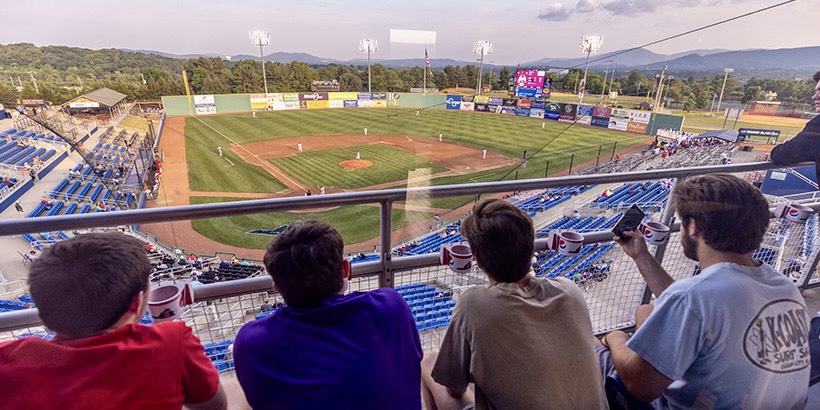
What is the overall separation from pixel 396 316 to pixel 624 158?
807 inches

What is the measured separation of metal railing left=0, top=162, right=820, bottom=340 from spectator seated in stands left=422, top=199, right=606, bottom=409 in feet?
1.34

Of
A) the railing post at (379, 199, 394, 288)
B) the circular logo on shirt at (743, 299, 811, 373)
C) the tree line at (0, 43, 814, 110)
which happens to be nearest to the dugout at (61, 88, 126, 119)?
the tree line at (0, 43, 814, 110)

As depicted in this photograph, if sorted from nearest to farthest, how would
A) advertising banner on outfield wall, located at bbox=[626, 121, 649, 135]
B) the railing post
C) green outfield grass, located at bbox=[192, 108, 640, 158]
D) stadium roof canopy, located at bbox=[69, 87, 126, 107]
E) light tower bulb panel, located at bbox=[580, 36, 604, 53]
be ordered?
the railing post
light tower bulb panel, located at bbox=[580, 36, 604, 53]
green outfield grass, located at bbox=[192, 108, 640, 158]
stadium roof canopy, located at bbox=[69, 87, 126, 107]
advertising banner on outfield wall, located at bbox=[626, 121, 649, 135]

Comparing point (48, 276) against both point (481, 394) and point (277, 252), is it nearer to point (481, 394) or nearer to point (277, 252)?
point (277, 252)

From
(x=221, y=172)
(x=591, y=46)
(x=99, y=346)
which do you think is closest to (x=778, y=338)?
(x=99, y=346)

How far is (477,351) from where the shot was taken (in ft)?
Result: 3.15

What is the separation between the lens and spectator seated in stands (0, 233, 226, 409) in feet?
2.29

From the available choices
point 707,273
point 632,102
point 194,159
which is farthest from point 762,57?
point 194,159

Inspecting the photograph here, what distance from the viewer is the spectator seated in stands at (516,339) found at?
2.98 ft

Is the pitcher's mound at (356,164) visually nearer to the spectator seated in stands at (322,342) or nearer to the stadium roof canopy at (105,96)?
the stadium roof canopy at (105,96)

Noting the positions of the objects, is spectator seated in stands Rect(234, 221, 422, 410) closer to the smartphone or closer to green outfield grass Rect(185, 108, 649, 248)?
the smartphone

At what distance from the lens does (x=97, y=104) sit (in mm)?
16828

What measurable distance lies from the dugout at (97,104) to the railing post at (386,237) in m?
18.0

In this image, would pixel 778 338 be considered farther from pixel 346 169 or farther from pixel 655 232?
pixel 346 169
